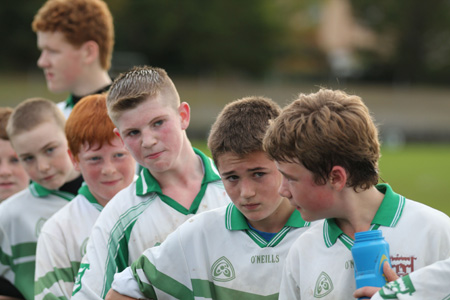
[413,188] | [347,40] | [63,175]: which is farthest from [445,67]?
[63,175]

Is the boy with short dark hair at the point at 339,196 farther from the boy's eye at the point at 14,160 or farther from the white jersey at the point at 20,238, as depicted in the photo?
the boy's eye at the point at 14,160

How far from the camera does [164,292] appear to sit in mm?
3645

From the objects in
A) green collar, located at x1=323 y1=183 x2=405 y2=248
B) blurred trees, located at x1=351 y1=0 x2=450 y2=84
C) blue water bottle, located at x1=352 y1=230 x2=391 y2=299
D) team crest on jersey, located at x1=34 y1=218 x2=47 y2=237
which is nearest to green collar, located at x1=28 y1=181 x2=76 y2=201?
team crest on jersey, located at x1=34 y1=218 x2=47 y2=237

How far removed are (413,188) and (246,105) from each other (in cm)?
1557

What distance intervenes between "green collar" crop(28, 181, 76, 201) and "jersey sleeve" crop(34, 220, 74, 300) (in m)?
0.54

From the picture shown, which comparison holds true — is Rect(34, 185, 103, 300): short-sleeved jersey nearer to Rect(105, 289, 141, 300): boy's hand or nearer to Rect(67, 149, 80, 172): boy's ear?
Rect(67, 149, 80, 172): boy's ear

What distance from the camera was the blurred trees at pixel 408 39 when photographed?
143 feet

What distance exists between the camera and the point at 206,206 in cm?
418

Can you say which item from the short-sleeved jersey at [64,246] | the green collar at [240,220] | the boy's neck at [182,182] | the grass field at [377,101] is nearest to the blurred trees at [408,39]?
the grass field at [377,101]

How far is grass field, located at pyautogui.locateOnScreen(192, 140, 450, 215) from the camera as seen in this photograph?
1708 centimetres

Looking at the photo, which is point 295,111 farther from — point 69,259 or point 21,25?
point 21,25

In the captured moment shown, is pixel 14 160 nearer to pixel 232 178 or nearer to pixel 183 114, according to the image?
pixel 183 114

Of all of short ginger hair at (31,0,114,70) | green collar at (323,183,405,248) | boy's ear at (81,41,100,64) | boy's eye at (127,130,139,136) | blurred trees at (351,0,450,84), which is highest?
short ginger hair at (31,0,114,70)

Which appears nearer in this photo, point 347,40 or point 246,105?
point 246,105
